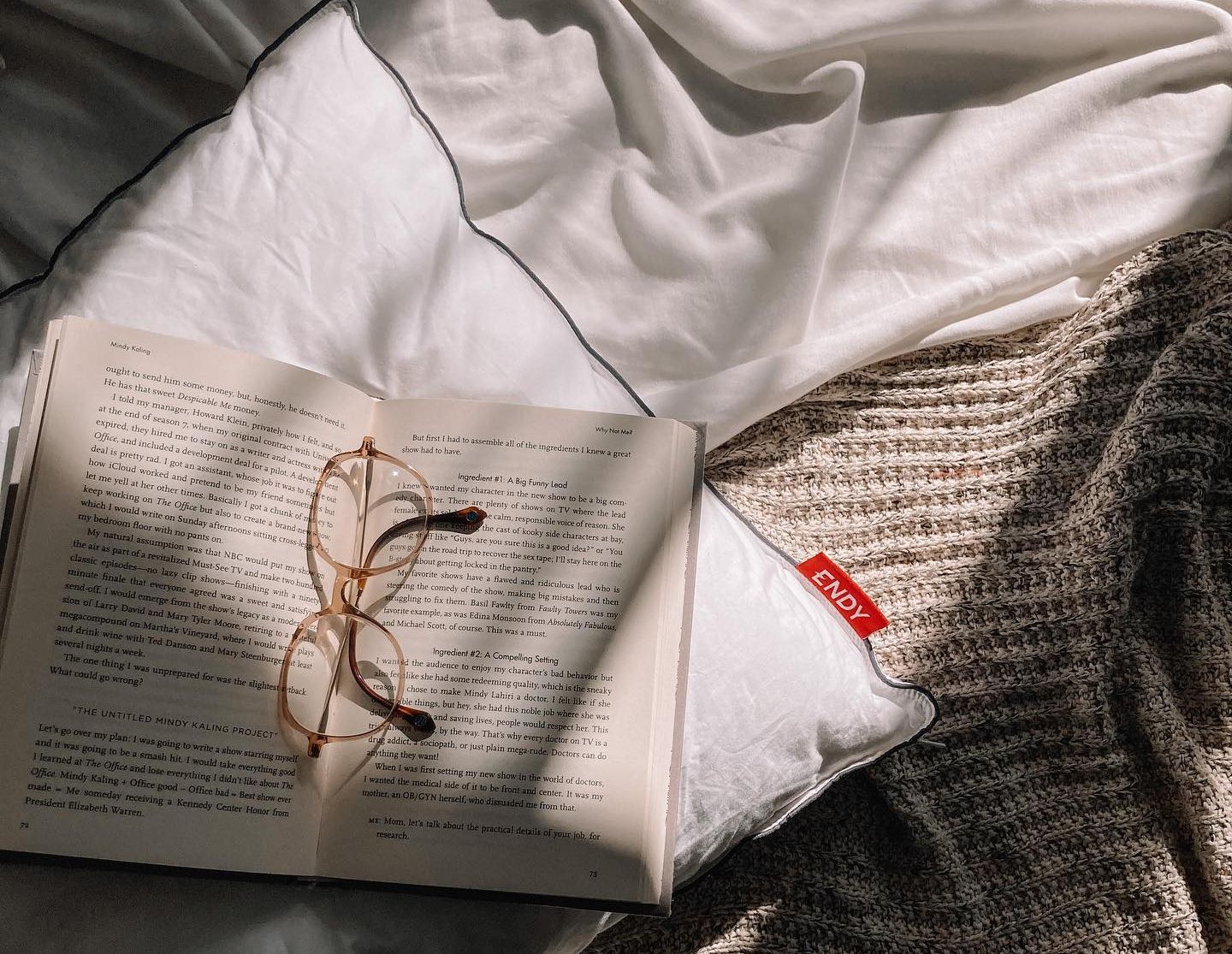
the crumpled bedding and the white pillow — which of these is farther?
the crumpled bedding

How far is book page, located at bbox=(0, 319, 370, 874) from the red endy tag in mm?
412

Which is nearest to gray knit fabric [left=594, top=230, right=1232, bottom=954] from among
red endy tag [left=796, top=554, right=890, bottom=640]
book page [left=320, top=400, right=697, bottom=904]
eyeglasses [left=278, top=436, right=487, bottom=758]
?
red endy tag [left=796, top=554, right=890, bottom=640]

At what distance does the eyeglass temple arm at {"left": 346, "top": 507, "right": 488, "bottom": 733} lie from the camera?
663mm

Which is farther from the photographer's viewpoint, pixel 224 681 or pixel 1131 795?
pixel 1131 795

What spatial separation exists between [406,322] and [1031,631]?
0.57 meters

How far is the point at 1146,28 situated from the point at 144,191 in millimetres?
907

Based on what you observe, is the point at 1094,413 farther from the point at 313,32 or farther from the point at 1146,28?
the point at 313,32

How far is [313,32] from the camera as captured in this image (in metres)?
0.79

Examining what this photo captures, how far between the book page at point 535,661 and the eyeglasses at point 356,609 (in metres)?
0.01

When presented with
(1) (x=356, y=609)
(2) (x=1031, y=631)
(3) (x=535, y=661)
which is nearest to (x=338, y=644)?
(1) (x=356, y=609)

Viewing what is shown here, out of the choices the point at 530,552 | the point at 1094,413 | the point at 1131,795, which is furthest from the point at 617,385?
the point at 1131,795

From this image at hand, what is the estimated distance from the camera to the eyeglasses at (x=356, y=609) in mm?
654

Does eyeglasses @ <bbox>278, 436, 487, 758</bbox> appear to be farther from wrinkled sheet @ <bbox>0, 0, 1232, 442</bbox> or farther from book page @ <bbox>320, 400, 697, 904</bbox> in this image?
wrinkled sheet @ <bbox>0, 0, 1232, 442</bbox>

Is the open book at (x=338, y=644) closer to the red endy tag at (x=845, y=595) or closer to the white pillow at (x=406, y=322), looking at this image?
the white pillow at (x=406, y=322)
